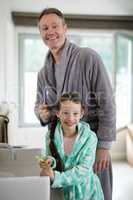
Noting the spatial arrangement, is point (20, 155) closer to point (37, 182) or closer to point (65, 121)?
point (37, 182)

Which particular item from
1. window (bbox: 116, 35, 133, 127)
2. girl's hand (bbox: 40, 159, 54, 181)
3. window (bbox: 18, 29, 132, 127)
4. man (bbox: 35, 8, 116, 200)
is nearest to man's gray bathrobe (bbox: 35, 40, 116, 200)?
man (bbox: 35, 8, 116, 200)

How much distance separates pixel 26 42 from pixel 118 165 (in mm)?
1640

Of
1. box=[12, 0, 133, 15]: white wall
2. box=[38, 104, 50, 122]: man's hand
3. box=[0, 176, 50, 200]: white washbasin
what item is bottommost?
box=[0, 176, 50, 200]: white washbasin

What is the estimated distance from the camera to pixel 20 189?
1.16m

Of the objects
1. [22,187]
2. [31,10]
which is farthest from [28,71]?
[22,187]

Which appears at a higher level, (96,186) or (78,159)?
(78,159)

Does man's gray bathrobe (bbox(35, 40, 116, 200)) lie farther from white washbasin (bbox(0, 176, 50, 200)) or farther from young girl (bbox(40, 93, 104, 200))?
white washbasin (bbox(0, 176, 50, 200))

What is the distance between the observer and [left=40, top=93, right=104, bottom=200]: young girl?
52.9 inches

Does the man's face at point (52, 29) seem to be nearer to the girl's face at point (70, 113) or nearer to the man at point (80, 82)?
the man at point (80, 82)

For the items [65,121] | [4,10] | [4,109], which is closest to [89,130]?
[65,121]

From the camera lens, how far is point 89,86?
55.9 inches

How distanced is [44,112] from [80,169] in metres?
0.31

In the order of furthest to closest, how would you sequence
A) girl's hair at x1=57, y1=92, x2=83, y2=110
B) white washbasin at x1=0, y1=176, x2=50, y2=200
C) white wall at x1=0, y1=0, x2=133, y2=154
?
white wall at x1=0, y1=0, x2=133, y2=154 → girl's hair at x1=57, y1=92, x2=83, y2=110 → white washbasin at x1=0, y1=176, x2=50, y2=200

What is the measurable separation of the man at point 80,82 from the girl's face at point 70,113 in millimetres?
55
